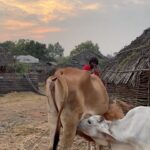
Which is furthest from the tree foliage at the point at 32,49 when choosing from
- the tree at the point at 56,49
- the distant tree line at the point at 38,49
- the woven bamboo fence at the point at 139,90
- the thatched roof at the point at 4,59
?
the woven bamboo fence at the point at 139,90

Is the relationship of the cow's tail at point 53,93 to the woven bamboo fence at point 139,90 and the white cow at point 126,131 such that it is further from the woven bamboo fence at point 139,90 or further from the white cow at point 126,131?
the woven bamboo fence at point 139,90

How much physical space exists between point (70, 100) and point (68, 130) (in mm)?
469

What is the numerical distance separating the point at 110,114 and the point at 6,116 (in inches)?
334

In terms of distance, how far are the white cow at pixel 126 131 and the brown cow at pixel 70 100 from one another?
1092 mm

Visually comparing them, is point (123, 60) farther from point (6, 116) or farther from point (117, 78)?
point (6, 116)

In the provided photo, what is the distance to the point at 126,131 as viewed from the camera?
439cm

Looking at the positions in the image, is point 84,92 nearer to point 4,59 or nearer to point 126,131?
point 126,131

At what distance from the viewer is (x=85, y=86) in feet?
20.8

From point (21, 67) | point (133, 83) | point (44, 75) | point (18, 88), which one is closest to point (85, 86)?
point (133, 83)

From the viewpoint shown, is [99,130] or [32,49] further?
[32,49]

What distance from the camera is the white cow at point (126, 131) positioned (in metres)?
4.24

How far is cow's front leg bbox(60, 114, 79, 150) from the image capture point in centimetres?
586

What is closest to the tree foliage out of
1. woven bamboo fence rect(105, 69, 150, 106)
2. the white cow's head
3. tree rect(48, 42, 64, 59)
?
tree rect(48, 42, 64, 59)

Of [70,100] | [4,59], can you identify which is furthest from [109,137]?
[4,59]
